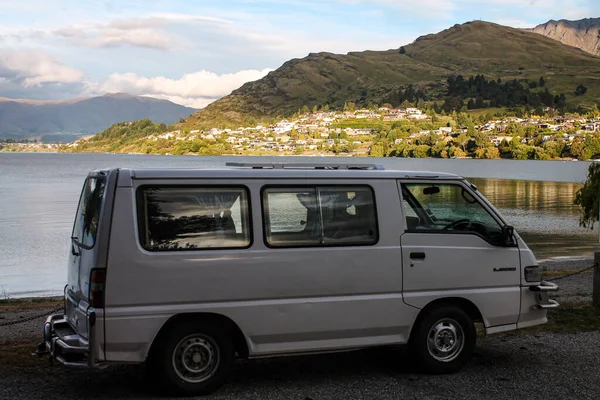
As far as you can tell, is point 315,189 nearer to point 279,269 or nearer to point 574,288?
point 279,269

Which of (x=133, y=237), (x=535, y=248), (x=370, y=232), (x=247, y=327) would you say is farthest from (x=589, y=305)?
(x=535, y=248)

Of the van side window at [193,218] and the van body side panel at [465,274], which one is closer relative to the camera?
the van side window at [193,218]

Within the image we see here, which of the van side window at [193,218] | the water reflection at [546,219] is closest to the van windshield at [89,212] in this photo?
the van side window at [193,218]

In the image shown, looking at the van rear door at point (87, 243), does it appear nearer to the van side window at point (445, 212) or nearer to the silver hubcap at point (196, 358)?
the silver hubcap at point (196, 358)

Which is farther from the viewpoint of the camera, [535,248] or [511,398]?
[535,248]

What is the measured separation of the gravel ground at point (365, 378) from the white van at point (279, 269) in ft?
1.29

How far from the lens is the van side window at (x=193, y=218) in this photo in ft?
23.0

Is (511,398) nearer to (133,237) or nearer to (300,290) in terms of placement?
(300,290)

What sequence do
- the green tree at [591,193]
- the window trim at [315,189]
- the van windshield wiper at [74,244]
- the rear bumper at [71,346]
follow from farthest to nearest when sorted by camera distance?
the green tree at [591,193], the van windshield wiper at [74,244], the window trim at [315,189], the rear bumper at [71,346]

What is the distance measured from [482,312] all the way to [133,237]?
3.90 m

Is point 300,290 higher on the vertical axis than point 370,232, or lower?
lower

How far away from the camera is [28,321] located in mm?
12719

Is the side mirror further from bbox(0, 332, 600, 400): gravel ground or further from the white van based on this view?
bbox(0, 332, 600, 400): gravel ground

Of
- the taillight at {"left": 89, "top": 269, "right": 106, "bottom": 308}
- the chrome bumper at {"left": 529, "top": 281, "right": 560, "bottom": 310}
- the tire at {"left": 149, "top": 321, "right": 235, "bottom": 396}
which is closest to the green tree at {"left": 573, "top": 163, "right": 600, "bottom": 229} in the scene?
the chrome bumper at {"left": 529, "top": 281, "right": 560, "bottom": 310}
